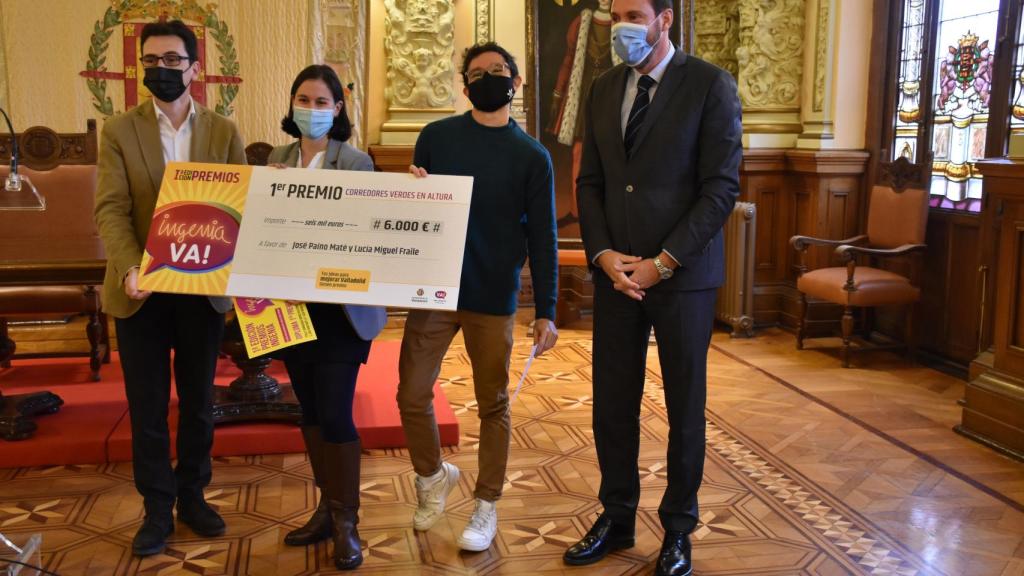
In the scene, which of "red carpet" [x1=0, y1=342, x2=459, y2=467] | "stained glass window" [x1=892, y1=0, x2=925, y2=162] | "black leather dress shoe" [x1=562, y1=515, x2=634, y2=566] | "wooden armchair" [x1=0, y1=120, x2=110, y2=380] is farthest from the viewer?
"stained glass window" [x1=892, y1=0, x2=925, y2=162]

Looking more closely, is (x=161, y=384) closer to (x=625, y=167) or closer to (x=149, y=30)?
(x=149, y=30)

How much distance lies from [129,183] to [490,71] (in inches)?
46.0

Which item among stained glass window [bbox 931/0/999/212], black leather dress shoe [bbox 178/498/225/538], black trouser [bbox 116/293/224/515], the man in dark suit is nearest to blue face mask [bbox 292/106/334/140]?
black trouser [bbox 116/293/224/515]

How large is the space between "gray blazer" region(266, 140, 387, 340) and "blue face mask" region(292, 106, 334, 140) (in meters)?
0.06

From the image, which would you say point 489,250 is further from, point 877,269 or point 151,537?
point 877,269

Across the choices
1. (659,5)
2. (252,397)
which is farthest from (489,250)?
(252,397)

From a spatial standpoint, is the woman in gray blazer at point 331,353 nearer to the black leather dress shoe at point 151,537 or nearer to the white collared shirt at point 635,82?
the black leather dress shoe at point 151,537

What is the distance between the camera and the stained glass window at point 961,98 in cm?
551

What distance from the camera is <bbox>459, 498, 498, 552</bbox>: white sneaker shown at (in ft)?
10.4

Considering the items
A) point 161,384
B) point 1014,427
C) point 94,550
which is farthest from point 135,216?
point 1014,427

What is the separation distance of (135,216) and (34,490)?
1400mm

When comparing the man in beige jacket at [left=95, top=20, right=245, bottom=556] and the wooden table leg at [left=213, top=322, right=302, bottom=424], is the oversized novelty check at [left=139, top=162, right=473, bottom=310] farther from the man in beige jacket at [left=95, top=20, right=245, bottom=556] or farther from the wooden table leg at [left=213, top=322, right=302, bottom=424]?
the wooden table leg at [left=213, top=322, right=302, bottom=424]

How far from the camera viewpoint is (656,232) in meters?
2.81

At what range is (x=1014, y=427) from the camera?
13.8ft
